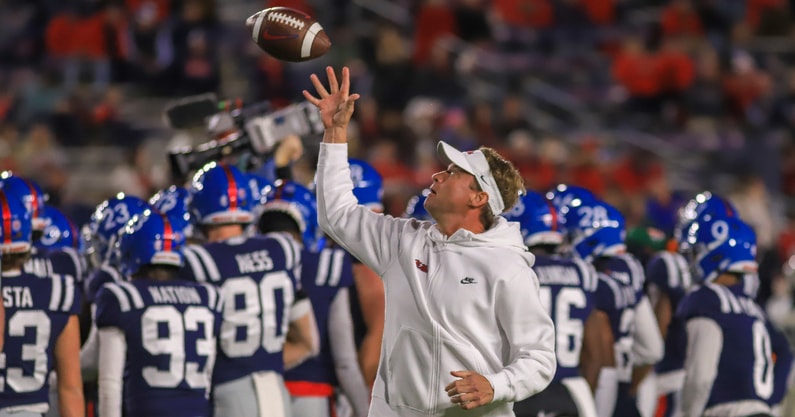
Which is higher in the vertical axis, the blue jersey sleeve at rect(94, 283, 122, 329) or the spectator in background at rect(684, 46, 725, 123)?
the spectator in background at rect(684, 46, 725, 123)

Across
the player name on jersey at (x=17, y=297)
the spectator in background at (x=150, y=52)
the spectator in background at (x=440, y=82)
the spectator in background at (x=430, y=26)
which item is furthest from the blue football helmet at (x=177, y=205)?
the spectator in background at (x=430, y=26)

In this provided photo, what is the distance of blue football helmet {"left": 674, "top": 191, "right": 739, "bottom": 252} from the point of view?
24.0 feet

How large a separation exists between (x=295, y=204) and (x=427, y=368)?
2248mm

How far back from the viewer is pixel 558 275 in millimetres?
6730

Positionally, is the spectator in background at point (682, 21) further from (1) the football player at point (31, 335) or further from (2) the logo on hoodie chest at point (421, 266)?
(2) the logo on hoodie chest at point (421, 266)

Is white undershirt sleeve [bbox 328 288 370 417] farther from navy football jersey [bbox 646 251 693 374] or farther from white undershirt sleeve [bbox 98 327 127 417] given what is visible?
navy football jersey [bbox 646 251 693 374]

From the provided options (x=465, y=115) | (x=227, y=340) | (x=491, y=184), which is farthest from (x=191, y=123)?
(x=465, y=115)

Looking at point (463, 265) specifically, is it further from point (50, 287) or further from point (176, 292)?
point (50, 287)

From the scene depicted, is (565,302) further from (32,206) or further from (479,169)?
(32,206)

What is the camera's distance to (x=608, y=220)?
759cm

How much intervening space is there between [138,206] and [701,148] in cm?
1042

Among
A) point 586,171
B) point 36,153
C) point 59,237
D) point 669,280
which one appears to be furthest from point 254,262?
point 36,153

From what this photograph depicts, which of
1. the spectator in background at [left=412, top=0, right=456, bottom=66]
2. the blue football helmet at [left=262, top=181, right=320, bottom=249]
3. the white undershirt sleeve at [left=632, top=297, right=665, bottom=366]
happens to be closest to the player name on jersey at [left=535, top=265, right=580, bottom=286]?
the white undershirt sleeve at [left=632, top=297, right=665, bottom=366]

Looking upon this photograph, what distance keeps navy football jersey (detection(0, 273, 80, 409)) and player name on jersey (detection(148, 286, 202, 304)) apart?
370 mm
